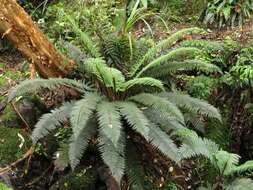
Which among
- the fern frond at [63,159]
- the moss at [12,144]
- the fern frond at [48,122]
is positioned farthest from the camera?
the moss at [12,144]

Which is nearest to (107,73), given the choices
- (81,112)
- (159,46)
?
(81,112)

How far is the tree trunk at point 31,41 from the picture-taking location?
3.75 m

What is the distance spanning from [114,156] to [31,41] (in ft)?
6.13

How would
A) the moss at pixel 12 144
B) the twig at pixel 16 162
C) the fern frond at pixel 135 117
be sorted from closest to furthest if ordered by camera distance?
1. the fern frond at pixel 135 117
2. the twig at pixel 16 162
3. the moss at pixel 12 144

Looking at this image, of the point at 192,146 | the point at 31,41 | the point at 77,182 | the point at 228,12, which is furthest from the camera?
the point at 228,12

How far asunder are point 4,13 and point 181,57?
7.76 feet

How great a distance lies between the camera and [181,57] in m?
4.46

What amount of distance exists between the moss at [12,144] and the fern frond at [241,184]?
233 cm

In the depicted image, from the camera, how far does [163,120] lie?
3.42m

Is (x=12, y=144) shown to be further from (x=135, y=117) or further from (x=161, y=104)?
(x=161, y=104)

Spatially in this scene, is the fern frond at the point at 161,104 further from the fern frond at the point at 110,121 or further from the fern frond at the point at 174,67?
the fern frond at the point at 174,67

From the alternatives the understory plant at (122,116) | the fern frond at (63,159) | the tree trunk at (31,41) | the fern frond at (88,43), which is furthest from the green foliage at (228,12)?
the fern frond at (63,159)

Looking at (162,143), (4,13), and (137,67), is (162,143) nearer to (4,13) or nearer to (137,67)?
(137,67)

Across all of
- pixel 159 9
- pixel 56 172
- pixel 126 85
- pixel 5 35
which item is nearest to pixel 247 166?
pixel 126 85
